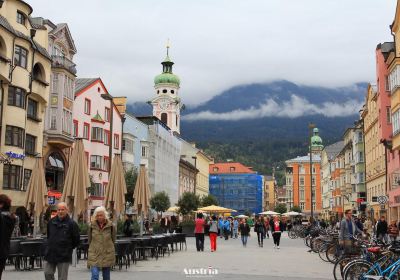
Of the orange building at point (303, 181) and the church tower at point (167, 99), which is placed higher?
the church tower at point (167, 99)

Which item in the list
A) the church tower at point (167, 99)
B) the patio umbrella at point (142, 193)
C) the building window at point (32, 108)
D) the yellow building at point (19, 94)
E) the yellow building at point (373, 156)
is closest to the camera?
the patio umbrella at point (142, 193)

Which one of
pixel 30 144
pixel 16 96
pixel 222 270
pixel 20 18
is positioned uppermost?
pixel 20 18

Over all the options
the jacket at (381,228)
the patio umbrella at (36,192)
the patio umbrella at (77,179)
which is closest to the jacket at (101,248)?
the patio umbrella at (77,179)

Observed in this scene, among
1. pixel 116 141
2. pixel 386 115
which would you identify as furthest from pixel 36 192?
pixel 116 141

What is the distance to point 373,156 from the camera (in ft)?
202

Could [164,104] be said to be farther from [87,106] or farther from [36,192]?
[36,192]

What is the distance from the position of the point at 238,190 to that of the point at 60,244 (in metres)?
139

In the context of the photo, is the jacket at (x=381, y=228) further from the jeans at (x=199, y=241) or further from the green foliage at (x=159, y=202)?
the green foliage at (x=159, y=202)

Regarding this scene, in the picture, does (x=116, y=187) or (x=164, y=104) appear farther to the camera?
(x=164, y=104)

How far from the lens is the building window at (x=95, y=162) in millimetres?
55250

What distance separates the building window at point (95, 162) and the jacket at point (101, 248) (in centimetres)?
4417

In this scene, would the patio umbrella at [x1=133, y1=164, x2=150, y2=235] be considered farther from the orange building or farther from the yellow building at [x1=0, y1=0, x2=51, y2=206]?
the orange building

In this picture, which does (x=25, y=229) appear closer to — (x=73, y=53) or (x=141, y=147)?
(x=73, y=53)

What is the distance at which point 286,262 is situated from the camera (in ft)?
72.3
